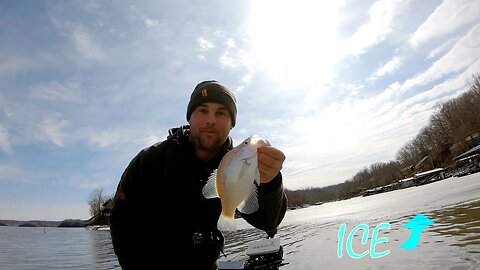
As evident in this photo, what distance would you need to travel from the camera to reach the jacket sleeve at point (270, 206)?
3.01 m

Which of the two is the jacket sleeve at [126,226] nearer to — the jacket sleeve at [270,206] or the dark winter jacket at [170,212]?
the dark winter jacket at [170,212]

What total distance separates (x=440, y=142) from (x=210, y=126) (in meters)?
118

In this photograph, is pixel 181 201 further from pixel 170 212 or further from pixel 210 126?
pixel 210 126

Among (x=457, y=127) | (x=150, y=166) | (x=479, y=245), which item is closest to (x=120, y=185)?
(x=150, y=166)

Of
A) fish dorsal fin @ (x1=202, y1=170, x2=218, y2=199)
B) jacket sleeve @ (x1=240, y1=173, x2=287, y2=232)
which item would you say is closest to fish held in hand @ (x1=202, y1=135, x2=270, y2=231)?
fish dorsal fin @ (x1=202, y1=170, x2=218, y2=199)

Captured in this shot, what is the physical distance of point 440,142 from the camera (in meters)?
102

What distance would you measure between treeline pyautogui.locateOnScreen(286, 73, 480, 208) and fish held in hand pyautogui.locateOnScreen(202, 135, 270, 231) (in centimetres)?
9380

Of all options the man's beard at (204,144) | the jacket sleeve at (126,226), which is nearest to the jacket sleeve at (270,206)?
the man's beard at (204,144)

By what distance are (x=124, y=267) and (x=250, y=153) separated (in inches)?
68.3

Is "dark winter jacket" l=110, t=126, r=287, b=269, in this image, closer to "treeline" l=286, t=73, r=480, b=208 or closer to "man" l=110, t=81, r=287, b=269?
"man" l=110, t=81, r=287, b=269

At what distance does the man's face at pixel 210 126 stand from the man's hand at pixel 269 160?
30.7 inches

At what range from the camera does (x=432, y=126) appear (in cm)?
10762

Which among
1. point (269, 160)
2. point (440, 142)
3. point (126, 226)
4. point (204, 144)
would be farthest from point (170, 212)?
point (440, 142)

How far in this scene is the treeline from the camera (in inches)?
Answer: 3231
